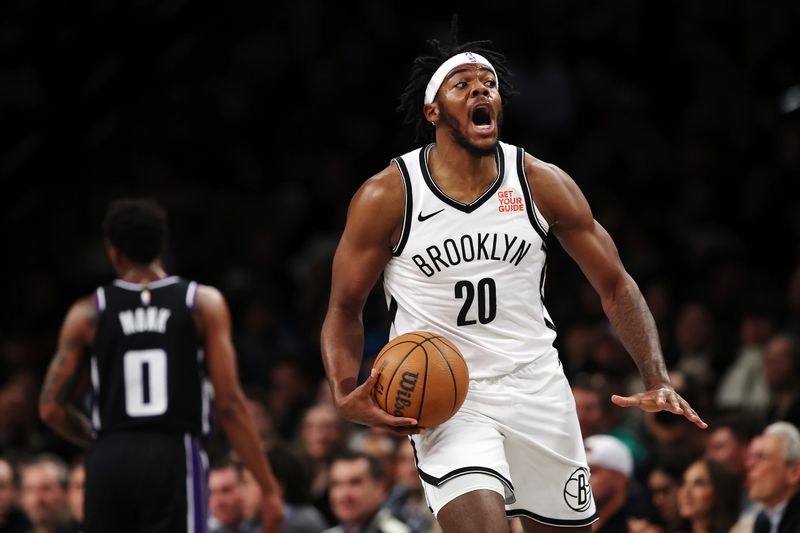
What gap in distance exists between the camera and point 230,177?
529 inches

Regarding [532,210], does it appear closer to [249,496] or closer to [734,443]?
[734,443]

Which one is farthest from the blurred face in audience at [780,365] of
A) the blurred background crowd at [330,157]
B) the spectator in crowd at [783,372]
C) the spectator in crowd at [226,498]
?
the spectator in crowd at [226,498]

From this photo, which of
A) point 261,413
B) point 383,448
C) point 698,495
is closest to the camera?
point 698,495

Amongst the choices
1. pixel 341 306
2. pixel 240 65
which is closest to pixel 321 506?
pixel 341 306

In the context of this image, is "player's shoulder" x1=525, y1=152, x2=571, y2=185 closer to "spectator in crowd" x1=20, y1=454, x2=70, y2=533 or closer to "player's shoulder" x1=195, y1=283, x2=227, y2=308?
"player's shoulder" x1=195, y1=283, x2=227, y2=308

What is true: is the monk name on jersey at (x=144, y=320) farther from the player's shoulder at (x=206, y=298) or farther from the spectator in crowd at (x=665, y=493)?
the spectator in crowd at (x=665, y=493)

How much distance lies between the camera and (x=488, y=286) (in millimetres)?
5145

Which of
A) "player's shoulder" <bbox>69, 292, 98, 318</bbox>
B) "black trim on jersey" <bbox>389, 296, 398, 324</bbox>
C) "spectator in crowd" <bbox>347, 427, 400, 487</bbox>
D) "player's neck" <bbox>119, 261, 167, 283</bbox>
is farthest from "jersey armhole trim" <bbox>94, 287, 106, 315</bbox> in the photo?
"spectator in crowd" <bbox>347, 427, 400, 487</bbox>

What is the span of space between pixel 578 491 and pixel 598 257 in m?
0.89

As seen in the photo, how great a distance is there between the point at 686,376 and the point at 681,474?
1.14m

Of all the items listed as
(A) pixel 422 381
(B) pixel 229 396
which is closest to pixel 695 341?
(B) pixel 229 396

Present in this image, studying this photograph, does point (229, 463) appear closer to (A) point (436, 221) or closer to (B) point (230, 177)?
(A) point (436, 221)

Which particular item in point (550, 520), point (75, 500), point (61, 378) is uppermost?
point (61, 378)

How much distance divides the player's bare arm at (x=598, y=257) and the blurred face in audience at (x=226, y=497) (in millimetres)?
3561
